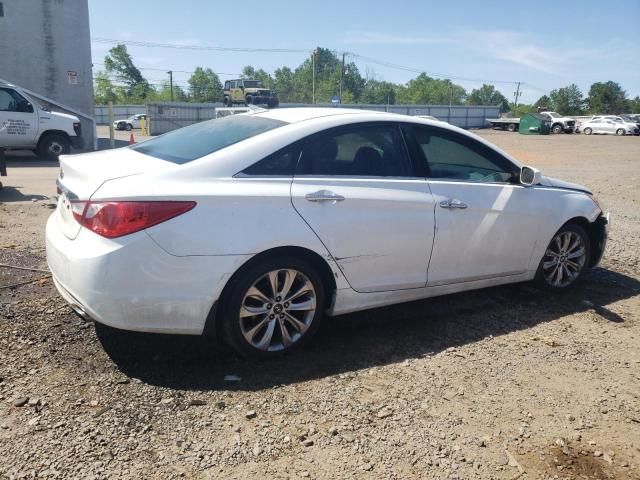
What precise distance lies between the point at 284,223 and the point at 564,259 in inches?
118

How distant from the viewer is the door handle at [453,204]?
4.00 m

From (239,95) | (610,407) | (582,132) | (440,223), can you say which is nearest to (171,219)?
(440,223)

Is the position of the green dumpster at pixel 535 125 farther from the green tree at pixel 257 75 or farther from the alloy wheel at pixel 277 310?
the green tree at pixel 257 75

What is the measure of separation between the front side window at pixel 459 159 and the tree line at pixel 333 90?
6384 centimetres

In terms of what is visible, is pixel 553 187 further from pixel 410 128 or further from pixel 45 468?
pixel 45 468

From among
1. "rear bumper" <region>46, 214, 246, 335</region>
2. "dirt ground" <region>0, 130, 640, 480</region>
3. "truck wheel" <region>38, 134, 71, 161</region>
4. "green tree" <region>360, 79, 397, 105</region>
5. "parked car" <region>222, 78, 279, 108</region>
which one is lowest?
"dirt ground" <region>0, 130, 640, 480</region>

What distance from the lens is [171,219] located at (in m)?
3.02

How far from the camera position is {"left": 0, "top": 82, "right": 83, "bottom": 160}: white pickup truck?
14.1 meters

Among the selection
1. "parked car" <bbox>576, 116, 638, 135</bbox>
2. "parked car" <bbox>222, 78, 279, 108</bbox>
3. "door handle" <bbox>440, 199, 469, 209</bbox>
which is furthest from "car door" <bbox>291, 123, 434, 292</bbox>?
"parked car" <bbox>576, 116, 638, 135</bbox>

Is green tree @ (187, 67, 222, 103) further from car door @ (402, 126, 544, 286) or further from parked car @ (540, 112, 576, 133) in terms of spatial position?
car door @ (402, 126, 544, 286)

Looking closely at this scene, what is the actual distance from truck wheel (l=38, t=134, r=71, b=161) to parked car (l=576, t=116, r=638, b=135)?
45405 mm

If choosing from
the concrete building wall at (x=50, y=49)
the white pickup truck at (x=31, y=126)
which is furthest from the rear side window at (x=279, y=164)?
the concrete building wall at (x=50, y=49)

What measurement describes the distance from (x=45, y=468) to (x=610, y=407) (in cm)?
302

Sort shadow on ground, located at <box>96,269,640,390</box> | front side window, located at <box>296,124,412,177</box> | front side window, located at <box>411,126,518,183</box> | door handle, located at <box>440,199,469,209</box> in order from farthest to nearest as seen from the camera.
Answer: front side window, located at <box>411,126,518,183</box> → door handle, located at <box>440,199,469,209</box> → front side window, located at <box>296,124,412,177</box> → shadow on ground, located at <box>96,269,640,390</box>
